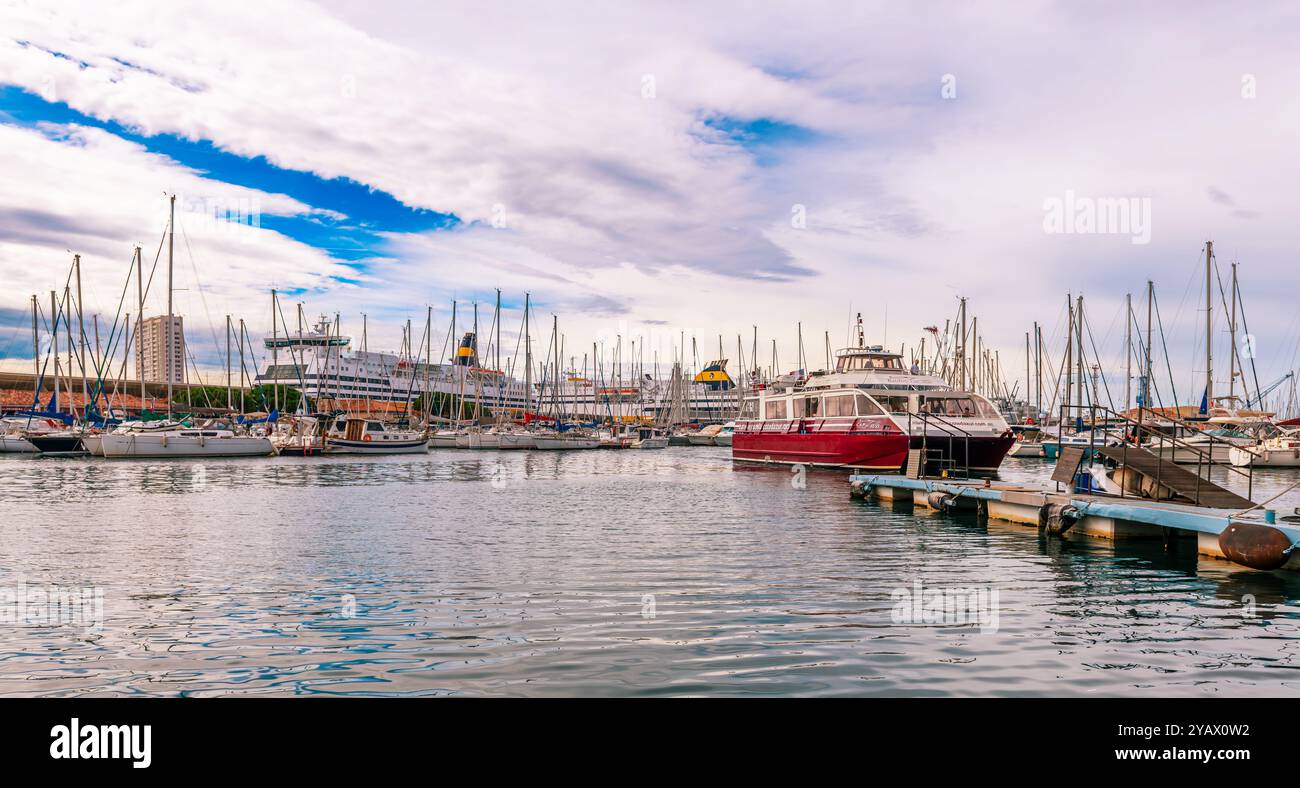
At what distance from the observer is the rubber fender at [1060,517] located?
64.6 ft

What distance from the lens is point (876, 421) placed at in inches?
1724

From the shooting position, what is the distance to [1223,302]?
6306 cm

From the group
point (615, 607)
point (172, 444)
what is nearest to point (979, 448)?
point (615, 607)

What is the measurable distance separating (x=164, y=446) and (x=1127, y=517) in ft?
202

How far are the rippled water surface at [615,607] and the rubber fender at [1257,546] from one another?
15.3 inches

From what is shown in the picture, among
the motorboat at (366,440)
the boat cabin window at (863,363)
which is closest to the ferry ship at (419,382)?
the motorboat at (366,440)

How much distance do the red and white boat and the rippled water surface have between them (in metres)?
17.4

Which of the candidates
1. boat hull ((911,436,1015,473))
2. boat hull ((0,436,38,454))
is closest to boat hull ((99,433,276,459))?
boat hull ((0,436,38,454))

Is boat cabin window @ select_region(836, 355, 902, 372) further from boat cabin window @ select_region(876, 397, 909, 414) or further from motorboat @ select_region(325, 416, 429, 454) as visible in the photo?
motorboat @ select_region(325, 416, 429, 454)

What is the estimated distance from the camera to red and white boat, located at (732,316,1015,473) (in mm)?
41719

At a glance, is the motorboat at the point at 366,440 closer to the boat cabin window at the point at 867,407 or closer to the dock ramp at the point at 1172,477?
the boat cabin window at the point at 867,407

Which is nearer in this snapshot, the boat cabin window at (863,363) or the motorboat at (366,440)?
the boat cabin window at (863,363)
